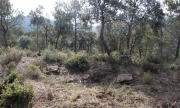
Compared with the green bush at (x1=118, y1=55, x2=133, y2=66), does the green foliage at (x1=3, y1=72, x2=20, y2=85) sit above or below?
below

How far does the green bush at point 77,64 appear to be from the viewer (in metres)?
6.60

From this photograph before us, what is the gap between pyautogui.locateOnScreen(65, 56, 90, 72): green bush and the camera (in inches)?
260

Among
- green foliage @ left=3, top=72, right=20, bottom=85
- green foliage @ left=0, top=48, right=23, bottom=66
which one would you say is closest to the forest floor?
Result: green foliage @ left=3, top=72, right=20, bottom=85

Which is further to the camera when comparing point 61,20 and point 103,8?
point 61,20

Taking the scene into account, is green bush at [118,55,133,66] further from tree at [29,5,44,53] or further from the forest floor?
tree at [29,5,44,53]

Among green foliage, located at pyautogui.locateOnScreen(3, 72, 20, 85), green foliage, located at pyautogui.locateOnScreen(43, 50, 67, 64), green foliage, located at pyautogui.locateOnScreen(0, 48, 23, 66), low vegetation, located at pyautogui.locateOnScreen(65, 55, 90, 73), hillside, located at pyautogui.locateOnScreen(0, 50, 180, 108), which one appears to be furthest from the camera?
green foliage, located at pyautogui.locateOnScreen(43, 50, 67, 64)

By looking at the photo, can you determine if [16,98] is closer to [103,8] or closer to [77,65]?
[77,65]

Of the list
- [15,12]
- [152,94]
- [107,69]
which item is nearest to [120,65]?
[107,69]

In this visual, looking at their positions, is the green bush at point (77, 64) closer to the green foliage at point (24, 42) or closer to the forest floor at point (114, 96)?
the forest floor at point (114, 96)

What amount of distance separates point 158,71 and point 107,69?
2095 millimetres

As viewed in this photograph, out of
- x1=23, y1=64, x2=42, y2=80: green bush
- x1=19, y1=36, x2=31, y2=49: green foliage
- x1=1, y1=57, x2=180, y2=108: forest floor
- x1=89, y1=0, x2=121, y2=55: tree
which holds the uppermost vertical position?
x1=89, y1=0, x2=121, y2=55: tree

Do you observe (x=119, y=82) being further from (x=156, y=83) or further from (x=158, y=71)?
(x=158, y=71)

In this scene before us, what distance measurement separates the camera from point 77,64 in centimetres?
671

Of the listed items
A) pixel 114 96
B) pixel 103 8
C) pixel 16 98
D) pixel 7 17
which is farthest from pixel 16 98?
pixel 7 17
